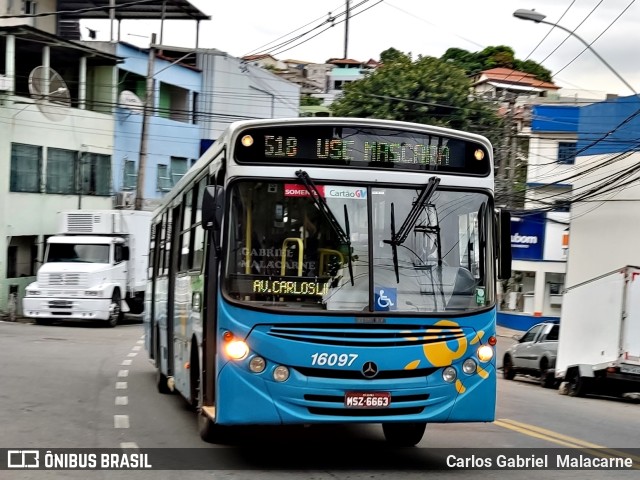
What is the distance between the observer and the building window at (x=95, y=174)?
133 ft

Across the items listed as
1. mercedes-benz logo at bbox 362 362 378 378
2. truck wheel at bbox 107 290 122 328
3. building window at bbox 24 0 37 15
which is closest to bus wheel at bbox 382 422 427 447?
mercedes-benz logo at bbox 362 362 378 378

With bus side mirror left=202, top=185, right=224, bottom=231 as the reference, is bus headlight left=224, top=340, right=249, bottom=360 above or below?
below

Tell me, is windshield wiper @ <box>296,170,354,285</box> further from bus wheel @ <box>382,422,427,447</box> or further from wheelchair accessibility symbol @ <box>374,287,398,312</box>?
bus wheel @ <box>382,422,427,447</box>

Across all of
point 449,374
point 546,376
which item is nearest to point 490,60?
point 546,376

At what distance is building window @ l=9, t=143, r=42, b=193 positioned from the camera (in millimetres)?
35719

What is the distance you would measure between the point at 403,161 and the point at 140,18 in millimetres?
40671

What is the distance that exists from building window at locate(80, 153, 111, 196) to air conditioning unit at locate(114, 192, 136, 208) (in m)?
0.65

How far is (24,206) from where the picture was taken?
36.4m

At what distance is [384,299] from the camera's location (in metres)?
8.46

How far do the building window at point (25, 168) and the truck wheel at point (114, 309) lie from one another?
6273mm

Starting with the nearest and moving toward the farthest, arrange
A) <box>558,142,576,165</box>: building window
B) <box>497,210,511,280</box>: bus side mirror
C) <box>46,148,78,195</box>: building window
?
<box>497,210,511,280</box>: bus side mirror
<box>46,148,78,195</box>: building window
<box>558,142,576,165</box>: building window

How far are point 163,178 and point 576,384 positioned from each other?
98.4 ft

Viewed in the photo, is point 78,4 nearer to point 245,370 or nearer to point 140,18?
point 140,18

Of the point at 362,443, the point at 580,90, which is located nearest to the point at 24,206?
the point at 362,443
